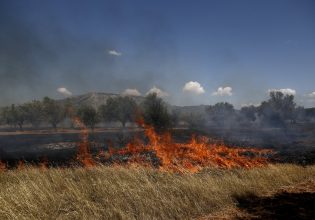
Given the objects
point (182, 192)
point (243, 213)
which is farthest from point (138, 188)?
point (243, 213)

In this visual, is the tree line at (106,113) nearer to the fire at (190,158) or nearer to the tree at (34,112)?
the tree at (34,112)

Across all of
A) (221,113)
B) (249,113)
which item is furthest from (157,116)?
(221,113)

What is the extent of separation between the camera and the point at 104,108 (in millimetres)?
97125

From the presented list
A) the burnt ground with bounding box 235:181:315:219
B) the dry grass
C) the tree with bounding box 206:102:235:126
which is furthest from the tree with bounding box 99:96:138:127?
the burnt ground with bounding box 235:181:315:219

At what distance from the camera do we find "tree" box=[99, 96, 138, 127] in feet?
296

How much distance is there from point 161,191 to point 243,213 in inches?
92.9

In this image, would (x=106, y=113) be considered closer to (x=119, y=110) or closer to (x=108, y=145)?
(x=119, y=110)

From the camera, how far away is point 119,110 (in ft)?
303

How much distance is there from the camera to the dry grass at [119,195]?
24.8 ft

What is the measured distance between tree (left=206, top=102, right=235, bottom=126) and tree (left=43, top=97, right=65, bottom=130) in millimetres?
53312

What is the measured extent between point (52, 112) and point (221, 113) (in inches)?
2544

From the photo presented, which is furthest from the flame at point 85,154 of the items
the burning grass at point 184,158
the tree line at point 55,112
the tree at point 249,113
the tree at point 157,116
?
the tree at point 249,113

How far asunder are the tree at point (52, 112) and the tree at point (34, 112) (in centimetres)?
210

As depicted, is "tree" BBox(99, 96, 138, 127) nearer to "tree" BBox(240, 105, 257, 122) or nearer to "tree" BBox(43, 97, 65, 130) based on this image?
"tree" BBox(43, 97, 65, 130)
